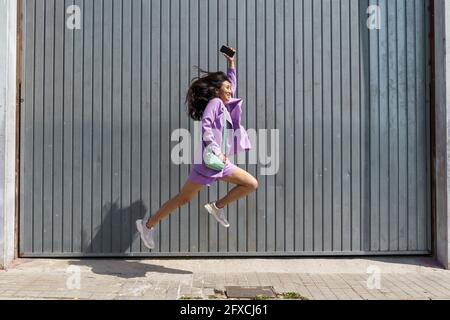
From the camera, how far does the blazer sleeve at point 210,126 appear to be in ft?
16.0

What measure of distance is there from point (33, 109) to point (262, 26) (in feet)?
8.70

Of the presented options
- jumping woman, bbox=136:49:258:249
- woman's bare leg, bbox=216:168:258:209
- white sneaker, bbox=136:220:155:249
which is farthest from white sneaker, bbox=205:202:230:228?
white sneaker, bbox=136:220:155:249

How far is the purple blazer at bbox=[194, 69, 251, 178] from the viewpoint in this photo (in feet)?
16.1

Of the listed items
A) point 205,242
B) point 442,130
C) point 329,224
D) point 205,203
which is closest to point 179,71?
point 205,203

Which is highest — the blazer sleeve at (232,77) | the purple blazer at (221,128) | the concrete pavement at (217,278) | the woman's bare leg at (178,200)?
the blazer sleeve at (232,77)

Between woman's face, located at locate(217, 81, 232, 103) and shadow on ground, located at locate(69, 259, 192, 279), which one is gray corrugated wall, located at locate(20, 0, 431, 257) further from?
woman's face, located at locate(217, 81, 232, 103)

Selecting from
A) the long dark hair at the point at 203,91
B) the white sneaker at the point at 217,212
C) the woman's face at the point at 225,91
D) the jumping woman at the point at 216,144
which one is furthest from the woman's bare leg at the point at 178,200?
the woman's face at the point at 225,91

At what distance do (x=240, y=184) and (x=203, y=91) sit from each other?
100 cm

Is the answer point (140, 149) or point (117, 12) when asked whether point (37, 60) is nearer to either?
point (117, 12)

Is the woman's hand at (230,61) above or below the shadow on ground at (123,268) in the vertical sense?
above

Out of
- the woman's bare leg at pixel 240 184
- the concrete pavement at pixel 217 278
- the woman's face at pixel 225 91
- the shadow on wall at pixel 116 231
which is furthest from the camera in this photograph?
the shadow on wall at pixel 116 231

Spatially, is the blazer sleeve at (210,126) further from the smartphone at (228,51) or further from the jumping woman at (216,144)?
the smartphone at (228,51)

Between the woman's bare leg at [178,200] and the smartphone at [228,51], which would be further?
the smartphone at [228,51]

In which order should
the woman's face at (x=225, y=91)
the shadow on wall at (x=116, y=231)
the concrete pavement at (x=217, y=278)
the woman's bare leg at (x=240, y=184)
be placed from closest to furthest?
the concrete pavement at (x=217, y=278)
the woman's bare leg at (x=240, y=184)
the woman's face at (x=225, y=91)
the shadow on wall at (x=116, y=231)
